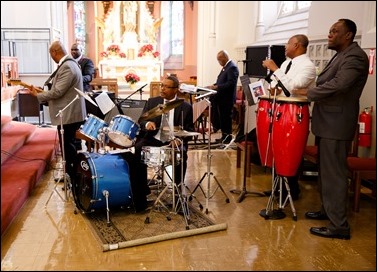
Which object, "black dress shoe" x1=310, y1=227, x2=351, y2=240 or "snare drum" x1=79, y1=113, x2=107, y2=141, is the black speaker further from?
"black dress shoe" x1=310, y1=227, x2=351, y2=240

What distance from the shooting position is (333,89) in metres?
3.08

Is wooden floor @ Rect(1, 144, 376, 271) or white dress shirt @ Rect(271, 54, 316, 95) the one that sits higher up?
white dress shirt @ Rect(271, 54, 316, 95)

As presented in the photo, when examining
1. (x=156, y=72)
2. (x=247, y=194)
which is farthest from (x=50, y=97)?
(x=156, y=72)

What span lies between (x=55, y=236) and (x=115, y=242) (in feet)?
1.61

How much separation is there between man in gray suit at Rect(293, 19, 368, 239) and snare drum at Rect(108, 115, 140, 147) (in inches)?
56.3

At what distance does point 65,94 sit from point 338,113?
261cm

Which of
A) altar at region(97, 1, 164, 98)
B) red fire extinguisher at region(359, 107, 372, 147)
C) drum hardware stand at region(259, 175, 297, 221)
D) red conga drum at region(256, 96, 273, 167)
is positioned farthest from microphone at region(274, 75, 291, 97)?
altar at region(97, 1, 164, 98)

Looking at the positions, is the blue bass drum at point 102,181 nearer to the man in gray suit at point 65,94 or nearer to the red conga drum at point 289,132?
the man in gray suit at point 65,94

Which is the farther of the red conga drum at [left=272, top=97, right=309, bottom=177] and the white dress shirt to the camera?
the white dress shirt

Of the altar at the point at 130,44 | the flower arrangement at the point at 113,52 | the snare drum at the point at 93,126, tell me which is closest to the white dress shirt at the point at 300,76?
the snare drum at the point at 93,126

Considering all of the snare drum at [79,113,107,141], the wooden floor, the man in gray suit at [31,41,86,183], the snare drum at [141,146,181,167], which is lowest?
the wooden floor

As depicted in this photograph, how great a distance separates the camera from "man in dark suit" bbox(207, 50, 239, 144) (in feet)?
22.1

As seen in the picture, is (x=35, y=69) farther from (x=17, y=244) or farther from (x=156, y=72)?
(x=156, y=72)

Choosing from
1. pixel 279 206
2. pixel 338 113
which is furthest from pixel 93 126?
pixel 338 113
